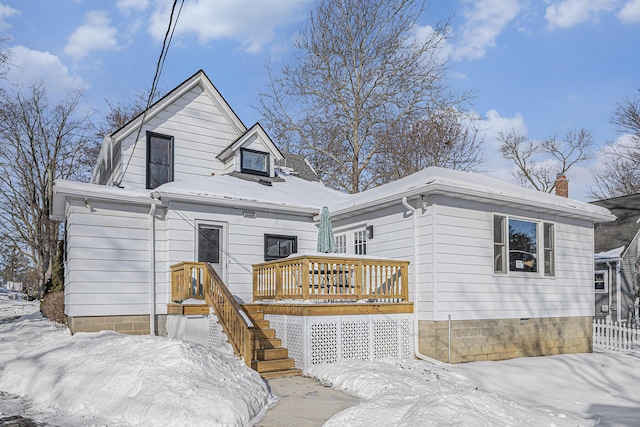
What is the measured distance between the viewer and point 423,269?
36.2ft

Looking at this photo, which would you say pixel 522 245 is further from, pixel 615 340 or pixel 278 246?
pixel 278 246

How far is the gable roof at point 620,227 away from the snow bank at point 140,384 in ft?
67.2

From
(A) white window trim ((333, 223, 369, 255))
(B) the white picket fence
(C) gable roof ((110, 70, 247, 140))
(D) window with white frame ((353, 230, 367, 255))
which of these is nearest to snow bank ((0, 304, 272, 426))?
(D) window with white frame ((353, 230, 367, 255))

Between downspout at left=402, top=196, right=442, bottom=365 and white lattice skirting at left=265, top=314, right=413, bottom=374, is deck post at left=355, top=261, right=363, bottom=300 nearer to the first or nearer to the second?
white lattice skirting at left=265, top=314, right=413, bottom=374

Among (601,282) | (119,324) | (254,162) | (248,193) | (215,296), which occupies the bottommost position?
Answer: (119,324)

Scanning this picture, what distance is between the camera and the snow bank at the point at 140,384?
6119 mm

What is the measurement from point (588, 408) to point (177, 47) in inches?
337

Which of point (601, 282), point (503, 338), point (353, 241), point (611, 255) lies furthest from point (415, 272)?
point (601, 282)

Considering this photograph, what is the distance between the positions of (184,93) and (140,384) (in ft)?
34.6

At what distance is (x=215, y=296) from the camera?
10789mm

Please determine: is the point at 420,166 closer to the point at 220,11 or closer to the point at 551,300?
the point at 551,300

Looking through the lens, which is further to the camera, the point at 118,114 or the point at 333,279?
the point at 118,114

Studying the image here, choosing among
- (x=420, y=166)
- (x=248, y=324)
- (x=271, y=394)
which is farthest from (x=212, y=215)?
(x=420, y=166)

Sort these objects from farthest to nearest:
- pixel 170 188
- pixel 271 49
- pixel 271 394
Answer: pixel 271 49, pixel 170 188, pixel 271 394
